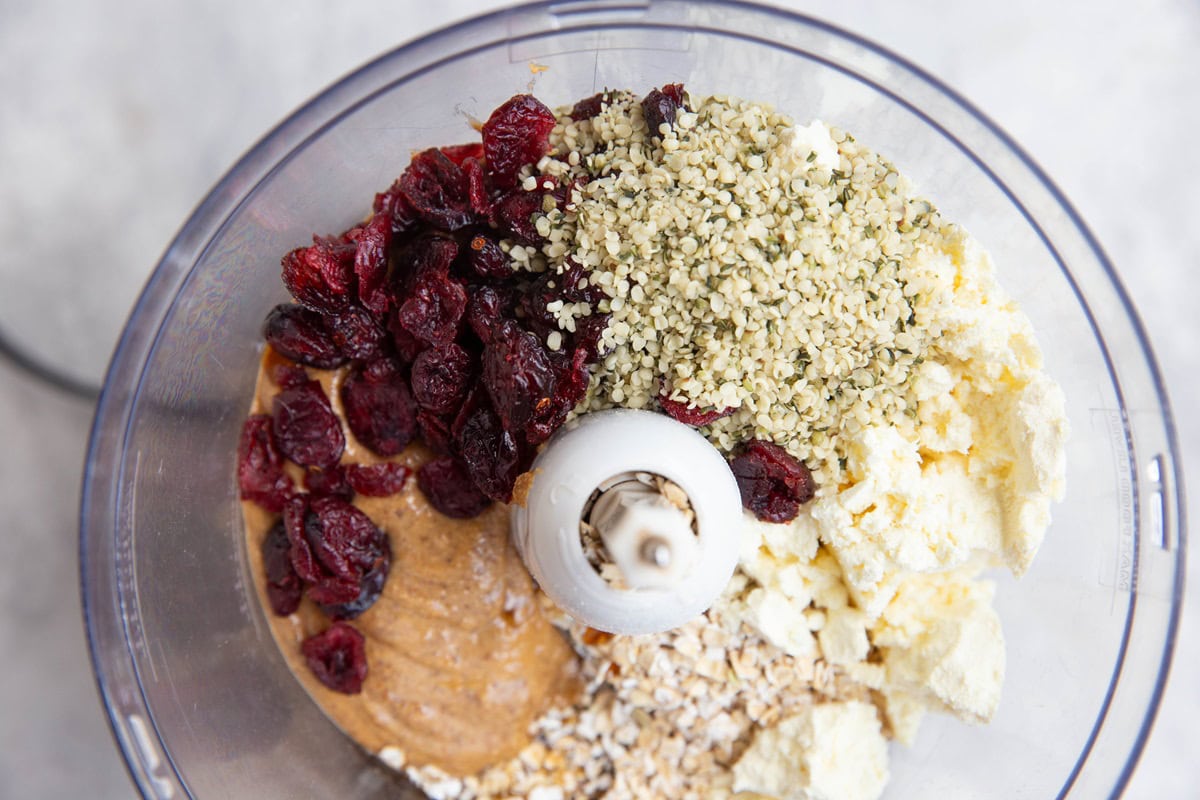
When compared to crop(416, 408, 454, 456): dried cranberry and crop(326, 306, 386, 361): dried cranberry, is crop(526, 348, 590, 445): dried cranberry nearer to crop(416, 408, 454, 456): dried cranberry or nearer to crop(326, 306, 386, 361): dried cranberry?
crop(416, 408, 454, 456): dried cranberry

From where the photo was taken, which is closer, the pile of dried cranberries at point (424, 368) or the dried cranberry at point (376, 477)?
the pile of dried cranberries at point (424, 368)

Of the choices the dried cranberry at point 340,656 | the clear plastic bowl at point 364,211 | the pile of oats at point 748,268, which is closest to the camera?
→ the pile of oats at point 748,268

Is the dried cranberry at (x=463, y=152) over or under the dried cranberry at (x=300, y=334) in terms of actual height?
over

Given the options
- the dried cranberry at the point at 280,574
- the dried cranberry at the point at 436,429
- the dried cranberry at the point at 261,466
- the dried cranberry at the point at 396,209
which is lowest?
the dried cranberry at the point at 280,574

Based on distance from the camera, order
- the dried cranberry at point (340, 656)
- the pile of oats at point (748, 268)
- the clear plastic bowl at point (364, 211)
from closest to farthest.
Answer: the pile of oats at point (748, 268)
the clear plastic bowl at point (364, 211)
the dried cranberry at point (340, 656)

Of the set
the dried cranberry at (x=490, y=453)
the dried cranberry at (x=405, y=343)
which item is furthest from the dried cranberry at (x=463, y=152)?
the dried cranberry at (x=490, y=453)

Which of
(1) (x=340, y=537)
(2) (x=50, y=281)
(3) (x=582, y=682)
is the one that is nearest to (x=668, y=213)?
(1) (x=340, y=537)

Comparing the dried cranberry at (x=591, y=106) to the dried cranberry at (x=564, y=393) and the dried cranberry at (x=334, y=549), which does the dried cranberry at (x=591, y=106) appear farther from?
the dried cranberry at (x=334, y=549)

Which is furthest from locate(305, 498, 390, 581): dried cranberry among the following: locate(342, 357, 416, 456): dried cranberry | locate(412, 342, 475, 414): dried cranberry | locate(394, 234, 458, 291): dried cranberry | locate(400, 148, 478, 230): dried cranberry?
locate(400, 148, 478, 230): dried cranberry
